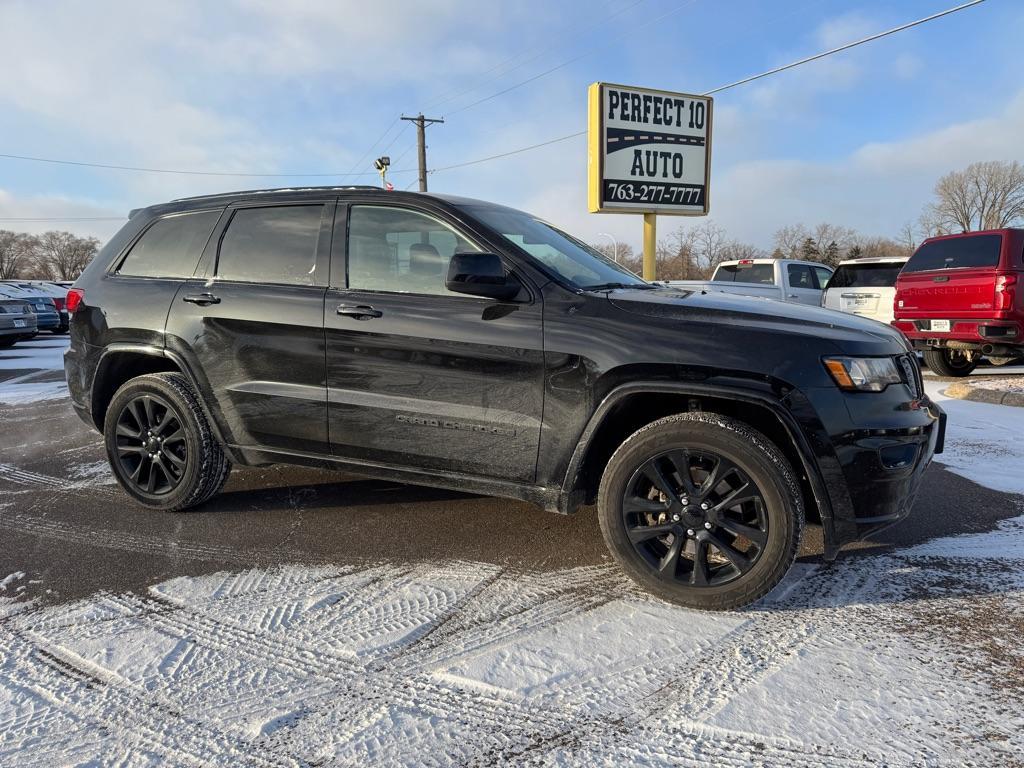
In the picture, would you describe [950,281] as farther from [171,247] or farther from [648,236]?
[171,247]

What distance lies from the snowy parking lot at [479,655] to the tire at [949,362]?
656 centimetres

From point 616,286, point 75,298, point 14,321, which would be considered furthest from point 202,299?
point 14,321

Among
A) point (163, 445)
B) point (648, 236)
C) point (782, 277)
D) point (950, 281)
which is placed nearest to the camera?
point (163, 445)

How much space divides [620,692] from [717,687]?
331 mm

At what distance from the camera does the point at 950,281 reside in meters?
8.45

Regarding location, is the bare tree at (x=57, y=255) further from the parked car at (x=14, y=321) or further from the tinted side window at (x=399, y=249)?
the tinted side window at (x=399, y=249)

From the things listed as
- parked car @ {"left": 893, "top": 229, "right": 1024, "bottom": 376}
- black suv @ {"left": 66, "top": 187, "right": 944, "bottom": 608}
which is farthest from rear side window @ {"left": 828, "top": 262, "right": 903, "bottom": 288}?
black suv @ {"left": 66, "top": 187, "right": 944, "bottom": 608}

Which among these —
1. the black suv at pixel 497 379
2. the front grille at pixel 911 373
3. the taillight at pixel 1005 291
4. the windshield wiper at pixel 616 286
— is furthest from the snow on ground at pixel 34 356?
the taillight at pixel 1005 291

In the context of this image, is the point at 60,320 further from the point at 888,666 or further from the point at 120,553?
the point at 888,666

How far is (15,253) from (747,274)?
113087 millimetres

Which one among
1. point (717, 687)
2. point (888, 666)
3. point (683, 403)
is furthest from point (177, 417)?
point (888, 666)

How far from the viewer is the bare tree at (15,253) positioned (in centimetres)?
9275

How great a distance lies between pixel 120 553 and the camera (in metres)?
3.35

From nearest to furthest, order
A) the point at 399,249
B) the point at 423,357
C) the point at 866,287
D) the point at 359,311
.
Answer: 1. the point at 423,357
2. the point at 359,311
3. the point at 399,249
4. the point at 866,287
